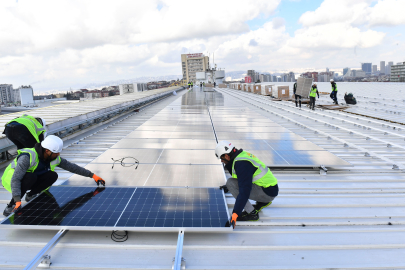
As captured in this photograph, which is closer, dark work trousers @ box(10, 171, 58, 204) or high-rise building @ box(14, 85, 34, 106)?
dark work trousers @ box(10, 171, 58, 204)

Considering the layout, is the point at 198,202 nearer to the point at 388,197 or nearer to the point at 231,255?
the point at 231,255

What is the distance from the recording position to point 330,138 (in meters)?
9.30

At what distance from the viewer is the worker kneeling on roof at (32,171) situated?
4.26 m

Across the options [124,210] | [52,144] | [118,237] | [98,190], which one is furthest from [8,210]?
[118,237]

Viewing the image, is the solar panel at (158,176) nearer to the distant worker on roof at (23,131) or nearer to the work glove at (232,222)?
the distant worker on roof at (23,131)

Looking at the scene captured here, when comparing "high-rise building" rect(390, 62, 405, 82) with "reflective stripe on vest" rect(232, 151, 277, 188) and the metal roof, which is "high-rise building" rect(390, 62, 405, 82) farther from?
"reflective stripe on vest" rect(232, 151, 277, 188)

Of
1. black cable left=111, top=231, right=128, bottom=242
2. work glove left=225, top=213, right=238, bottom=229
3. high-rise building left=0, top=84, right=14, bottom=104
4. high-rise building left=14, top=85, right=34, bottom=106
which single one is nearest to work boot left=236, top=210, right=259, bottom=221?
work glove left=225, top=213, right=238, bottom=229

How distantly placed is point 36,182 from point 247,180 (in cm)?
368

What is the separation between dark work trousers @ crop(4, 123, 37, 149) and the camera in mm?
5270

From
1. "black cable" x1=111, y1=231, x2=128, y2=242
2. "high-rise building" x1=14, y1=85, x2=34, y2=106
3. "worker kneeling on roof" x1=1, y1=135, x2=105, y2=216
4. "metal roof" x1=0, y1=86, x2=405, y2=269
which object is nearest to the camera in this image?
"metal roof" x1=0, y1=86, x2=405, y2=269

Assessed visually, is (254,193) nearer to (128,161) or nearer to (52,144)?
(128,161)

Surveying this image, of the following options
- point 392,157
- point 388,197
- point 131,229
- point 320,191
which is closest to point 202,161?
point 320,191

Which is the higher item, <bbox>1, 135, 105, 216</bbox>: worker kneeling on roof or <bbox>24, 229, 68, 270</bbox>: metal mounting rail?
<bbox>1, 135, 105, 216</bbox>: worker kneeling on roof

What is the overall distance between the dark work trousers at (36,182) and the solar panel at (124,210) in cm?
14
